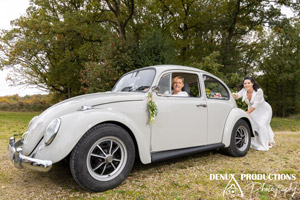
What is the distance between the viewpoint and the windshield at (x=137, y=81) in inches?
146

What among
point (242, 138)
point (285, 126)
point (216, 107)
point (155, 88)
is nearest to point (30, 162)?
point (155, 88)

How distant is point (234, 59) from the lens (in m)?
17.9

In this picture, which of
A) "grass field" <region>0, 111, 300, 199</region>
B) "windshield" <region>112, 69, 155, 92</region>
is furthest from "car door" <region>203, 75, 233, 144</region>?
"windshield" <region>112, 69, 155, 92</region>

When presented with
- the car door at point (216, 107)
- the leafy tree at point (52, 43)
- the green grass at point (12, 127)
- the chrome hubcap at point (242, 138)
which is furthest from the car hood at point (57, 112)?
the leafy tree at point (52, 43)

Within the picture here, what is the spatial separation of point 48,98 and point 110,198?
95.8 feet

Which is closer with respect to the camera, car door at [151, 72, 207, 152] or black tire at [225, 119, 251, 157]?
car door at [151, 72, 207, 152]

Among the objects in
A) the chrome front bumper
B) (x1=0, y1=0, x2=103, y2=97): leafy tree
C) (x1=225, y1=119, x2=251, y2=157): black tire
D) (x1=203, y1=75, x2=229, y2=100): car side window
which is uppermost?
(x1=0, y1=0, x2=103, y2=97): leafy tree

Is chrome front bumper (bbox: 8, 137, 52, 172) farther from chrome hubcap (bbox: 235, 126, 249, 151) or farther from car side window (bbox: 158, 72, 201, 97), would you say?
chrome hubcap (bbox: 235, 126, 249, 151)

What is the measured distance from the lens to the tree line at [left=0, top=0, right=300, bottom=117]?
39.2 ft

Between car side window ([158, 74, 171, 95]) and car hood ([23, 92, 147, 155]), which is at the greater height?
car side window ([158, 74, 171, 95])

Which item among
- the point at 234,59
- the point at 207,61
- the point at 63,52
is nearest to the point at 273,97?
the point at 234,59

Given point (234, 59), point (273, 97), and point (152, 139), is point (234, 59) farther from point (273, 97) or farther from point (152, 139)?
point (152, 139)

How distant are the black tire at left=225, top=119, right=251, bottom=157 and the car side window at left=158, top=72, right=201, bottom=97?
130 cm

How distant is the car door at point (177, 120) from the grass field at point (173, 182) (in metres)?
0.50
